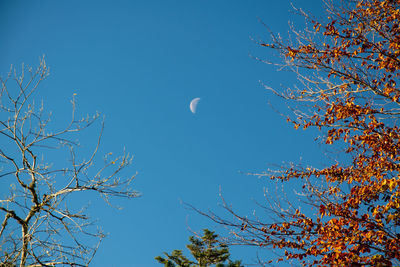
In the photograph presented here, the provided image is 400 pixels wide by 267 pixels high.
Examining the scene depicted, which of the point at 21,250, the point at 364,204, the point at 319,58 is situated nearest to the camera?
the point at 21,250

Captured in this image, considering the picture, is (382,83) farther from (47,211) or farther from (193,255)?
(193,255)

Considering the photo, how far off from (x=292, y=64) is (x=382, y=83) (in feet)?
6.48

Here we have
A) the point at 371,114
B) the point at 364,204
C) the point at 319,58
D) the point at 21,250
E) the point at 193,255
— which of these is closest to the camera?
the point at 21,250

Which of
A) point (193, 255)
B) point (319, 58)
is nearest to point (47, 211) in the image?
point (319, 58)

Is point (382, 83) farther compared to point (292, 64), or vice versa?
point (292, 64)

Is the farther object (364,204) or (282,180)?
(282,180)

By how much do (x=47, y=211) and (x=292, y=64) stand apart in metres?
6.14

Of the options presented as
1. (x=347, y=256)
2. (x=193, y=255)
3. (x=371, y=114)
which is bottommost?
(x=347, y=256)

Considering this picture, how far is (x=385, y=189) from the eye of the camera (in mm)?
5527

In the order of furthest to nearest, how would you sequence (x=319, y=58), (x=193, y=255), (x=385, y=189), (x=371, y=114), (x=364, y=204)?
(x=193, y=255) → (x=319, y=58) → (x=371, y=114) → (x=364, y=204) → (x=385, y=189)

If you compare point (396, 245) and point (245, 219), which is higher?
point (245, 219)

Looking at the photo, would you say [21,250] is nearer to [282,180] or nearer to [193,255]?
[282,180]

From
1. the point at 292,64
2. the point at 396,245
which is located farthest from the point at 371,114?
the point at 396,245

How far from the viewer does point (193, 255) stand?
2630cm
